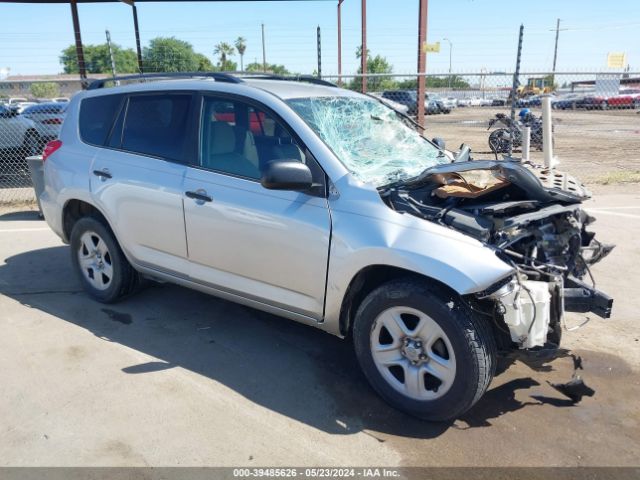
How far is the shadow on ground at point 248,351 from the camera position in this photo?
3281 mm

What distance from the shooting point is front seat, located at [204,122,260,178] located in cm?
377

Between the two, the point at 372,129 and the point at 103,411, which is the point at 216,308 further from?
the point at 372,129

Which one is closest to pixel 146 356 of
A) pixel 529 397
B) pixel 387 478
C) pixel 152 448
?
pixel 152 448

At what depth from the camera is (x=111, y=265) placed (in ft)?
15.6

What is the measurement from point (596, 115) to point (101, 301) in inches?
1166

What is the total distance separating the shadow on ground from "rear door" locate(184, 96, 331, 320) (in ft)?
1.57

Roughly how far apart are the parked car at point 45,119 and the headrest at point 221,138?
8.52 meters

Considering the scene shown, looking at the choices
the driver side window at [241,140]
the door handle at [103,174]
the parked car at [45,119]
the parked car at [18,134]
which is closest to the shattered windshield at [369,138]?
the driver side window at [241,140]

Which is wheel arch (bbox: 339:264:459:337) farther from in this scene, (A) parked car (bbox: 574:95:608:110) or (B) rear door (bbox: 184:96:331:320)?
(A) parked car (bbox: 574:95:608:110)

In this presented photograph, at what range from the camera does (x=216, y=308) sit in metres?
4.79

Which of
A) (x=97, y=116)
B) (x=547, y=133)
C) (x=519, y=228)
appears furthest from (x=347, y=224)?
(x=97, y=116)

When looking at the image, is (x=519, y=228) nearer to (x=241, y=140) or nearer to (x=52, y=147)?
(x=241, y=140)

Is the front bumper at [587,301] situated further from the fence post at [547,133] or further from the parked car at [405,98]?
the parked car at [405,98]

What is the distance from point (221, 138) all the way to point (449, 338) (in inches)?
83.7
